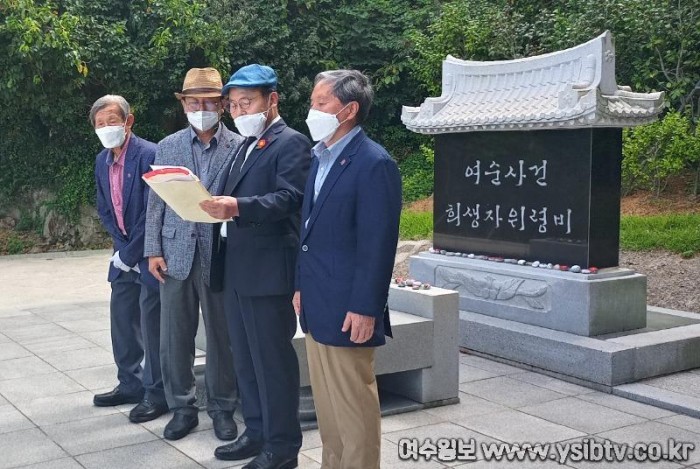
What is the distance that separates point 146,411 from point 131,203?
1.11 m

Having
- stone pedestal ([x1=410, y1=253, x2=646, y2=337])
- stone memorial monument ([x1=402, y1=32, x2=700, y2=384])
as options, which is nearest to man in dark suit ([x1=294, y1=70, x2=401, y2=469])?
stone memorial monument ([x1=402, y1=32, x2=700, y2=384])

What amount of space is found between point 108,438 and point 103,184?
1382mm

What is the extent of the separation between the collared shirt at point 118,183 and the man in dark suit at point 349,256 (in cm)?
160

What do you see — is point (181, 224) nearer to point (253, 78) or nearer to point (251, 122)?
point (251, 122)

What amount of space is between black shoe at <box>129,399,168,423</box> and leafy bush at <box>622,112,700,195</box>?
8.44 meters

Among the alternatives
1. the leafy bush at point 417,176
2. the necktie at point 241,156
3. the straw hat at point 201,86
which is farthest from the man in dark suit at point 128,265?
the leafy bush at point 417,176

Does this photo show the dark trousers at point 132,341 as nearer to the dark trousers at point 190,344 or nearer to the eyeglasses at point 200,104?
the dark trousers at point 190,344

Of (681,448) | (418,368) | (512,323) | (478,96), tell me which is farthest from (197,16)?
(681,448)

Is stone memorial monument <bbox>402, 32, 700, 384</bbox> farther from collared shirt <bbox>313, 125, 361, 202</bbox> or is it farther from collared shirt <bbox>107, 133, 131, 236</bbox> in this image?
collared shirt <bbox>107, 133, 131, 236</bbox>

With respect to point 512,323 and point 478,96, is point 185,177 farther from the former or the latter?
point 478,96

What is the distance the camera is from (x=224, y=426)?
3.96 meters

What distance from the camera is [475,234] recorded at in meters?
6.42

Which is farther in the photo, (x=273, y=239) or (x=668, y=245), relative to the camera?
(x=668, y=245)

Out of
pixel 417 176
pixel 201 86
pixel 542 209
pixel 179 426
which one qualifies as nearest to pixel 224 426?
pixel 179 426
